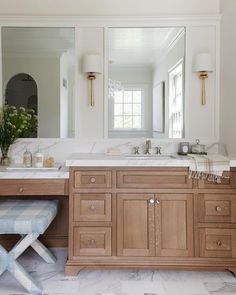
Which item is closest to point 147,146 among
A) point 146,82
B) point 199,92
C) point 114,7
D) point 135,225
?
point 146,82

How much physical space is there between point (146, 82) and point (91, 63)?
48cm

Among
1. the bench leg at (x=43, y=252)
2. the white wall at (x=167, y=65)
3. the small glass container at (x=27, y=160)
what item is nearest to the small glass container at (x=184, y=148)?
the white wall at (x=167, y=65)

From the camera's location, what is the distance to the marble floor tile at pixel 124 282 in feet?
7.07

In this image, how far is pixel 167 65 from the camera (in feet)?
9.29

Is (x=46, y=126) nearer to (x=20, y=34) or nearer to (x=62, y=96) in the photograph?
(x=62, y=96)

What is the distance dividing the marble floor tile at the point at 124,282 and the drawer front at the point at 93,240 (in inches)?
7.6

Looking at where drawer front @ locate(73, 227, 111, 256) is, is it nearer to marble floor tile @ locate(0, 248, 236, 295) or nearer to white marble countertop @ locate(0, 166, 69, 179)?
marble floor tile @ locate(0, 248, 236, 295)

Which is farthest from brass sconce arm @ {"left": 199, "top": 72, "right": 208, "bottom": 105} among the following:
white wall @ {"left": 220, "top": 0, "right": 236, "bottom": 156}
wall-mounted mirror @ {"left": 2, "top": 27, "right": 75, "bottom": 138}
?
wall-mounted mirror @ {"left": 2, "top": 27, "right": 75, "bottom": 138}

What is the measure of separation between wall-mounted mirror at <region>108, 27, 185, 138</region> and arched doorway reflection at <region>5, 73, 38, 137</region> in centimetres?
65

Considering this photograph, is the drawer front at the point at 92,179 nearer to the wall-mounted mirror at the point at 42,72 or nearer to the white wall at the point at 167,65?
the wall-mounted mirror at the point at 42,72

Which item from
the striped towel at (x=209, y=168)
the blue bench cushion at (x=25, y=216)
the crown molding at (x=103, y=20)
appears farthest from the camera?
the crown molding at (x=103, y=20)

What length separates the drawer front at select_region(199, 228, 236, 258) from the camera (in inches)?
91.2

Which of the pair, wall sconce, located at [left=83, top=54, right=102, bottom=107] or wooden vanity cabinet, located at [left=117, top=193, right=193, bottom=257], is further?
wall sconce, located at [left=83, top=54, right=102, bottom=107]

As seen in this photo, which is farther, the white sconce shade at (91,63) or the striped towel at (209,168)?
the white sconce shade at (91,63)
